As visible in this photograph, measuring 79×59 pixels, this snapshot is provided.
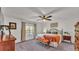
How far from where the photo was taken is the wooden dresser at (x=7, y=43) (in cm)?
167

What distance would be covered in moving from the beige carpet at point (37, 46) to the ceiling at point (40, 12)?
54cm

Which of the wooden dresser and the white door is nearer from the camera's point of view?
the wooden dresser

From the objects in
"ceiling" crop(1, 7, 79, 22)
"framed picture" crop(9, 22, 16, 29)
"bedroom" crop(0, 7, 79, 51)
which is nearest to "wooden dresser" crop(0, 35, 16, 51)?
"bedroom" crop(0, 7, 79, 51)

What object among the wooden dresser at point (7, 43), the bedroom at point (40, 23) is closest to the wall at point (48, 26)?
the bedroom at point (40, 23)

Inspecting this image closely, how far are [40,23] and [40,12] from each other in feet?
0.78

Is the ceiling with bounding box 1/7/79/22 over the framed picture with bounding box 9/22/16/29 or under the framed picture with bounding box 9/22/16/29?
over

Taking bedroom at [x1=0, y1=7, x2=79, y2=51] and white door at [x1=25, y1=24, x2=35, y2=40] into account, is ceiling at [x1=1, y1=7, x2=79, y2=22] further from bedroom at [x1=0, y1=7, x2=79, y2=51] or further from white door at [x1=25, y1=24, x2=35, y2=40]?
white door at [x1=25, y1=24, x2=35, y2=40]

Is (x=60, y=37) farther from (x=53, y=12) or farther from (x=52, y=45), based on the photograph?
(x=53, y=12)

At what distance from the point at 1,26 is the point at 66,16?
4.40ft

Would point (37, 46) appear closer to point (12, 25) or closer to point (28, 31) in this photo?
point (28, 31)

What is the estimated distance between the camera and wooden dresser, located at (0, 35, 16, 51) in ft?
5.49

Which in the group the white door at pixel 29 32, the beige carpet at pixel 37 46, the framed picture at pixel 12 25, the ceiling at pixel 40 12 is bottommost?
the beige carpet at pixel 37 46

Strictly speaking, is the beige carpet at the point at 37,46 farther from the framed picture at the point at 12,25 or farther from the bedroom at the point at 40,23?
the framed picture at the point at 12,25
